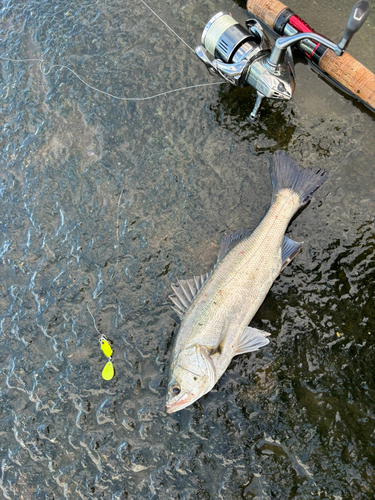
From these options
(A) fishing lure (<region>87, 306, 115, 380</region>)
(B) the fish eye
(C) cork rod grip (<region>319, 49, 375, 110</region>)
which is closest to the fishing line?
(C) cork rod grip (<region>319, 49, 375, 110</region>)

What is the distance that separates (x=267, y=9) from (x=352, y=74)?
926 mm

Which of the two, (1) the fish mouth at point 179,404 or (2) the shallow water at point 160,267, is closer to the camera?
(1) the fish mouth at point 179,404

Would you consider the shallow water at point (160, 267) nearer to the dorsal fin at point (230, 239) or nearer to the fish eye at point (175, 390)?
the dorsal fin at point (230, 239)

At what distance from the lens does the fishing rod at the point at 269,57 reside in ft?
10.3

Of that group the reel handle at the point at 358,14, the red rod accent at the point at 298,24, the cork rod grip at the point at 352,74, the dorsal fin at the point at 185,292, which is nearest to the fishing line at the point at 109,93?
the red rod accent at the point at 298,24

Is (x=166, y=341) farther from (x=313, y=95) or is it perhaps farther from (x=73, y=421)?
(x=313, y=95)

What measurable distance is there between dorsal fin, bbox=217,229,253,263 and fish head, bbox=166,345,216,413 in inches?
30.9

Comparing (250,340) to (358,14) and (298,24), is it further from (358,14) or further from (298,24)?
(298,24)

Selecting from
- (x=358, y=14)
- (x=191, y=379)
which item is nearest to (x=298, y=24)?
(x=358, y=14)

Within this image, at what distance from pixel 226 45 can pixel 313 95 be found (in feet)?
3.07

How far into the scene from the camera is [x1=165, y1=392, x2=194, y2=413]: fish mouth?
9.90 ft

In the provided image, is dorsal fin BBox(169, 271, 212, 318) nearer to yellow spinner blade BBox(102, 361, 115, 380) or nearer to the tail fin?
yellow spinner blade BBox(102, 361, 115, 380)

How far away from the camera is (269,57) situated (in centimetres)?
312

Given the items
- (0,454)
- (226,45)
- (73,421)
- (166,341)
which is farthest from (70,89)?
(0,454)
